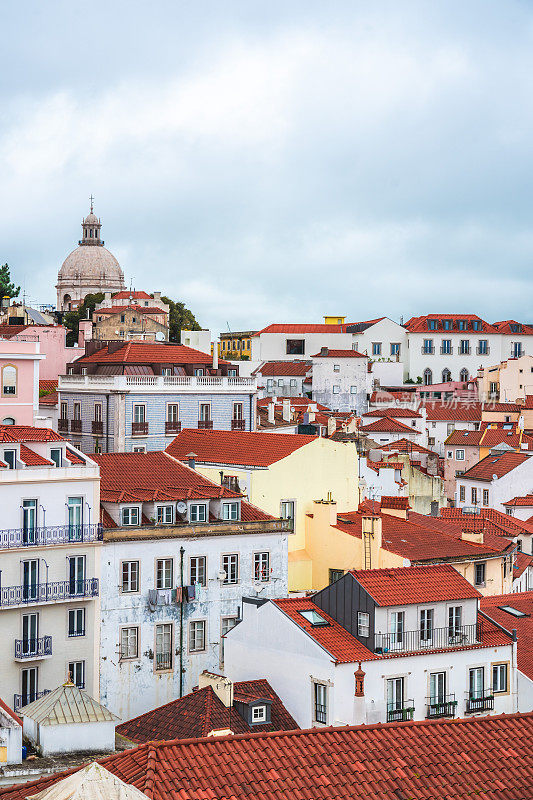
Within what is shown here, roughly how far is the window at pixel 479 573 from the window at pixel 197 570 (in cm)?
1054

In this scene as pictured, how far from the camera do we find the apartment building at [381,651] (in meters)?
33.1

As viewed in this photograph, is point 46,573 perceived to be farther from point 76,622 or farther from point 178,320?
point 178,320

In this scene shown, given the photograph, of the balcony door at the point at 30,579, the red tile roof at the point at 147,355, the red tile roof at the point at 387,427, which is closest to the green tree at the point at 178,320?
the red tile roof at the point at 387,427

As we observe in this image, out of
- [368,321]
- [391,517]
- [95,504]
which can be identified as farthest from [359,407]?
[95,504]

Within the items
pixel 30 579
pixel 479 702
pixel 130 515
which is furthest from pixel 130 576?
pixel 479 702

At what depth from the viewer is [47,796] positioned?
1579 cm

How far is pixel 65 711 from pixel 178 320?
123 m

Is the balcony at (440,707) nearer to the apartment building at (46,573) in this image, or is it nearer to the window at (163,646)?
the window at (163,646)

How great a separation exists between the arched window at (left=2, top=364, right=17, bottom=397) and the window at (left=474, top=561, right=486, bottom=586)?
21264 millimetres

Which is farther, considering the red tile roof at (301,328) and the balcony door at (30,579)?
the red tile roof at (301,328)

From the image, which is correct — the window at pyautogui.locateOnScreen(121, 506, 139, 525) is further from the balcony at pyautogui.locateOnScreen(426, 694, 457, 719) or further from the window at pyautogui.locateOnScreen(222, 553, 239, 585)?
the balcony at pyautogui.locateOnScreen(426, 694, 457, 719)

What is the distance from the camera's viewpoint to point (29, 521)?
39906 mm

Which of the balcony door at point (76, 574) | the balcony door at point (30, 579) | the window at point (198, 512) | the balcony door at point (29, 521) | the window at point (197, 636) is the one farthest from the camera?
the window at point (198, 512)

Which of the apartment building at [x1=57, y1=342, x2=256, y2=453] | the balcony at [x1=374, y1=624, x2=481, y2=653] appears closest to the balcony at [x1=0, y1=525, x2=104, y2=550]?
the balcony at [x1=374, y1=624, x2=481, y2=653]
